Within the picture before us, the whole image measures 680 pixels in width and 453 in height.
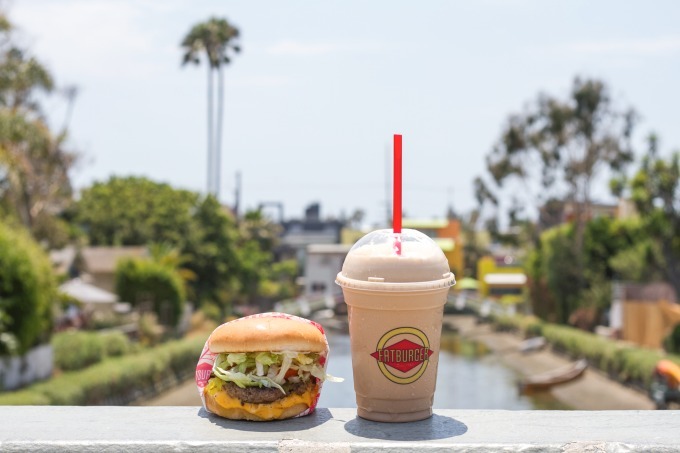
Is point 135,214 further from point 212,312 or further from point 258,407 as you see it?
point 258,407

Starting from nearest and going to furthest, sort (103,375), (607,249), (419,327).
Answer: (419,327), (103,375), (607,249)

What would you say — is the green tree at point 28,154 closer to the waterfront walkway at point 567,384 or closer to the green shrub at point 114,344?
the green shrub at point 114,344

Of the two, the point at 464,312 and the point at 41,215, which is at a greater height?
the point at 41,215

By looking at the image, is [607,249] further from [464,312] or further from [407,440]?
[407,440]

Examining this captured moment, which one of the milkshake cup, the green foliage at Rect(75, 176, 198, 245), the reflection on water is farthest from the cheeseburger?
the green foliage at Rect(75, 176, 198, 245)

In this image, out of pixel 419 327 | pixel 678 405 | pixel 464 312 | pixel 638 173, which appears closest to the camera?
pixel 419 327

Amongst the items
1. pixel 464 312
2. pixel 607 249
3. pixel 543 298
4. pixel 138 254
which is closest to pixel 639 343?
pixel 607 249

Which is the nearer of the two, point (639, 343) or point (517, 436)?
point (517, 436)

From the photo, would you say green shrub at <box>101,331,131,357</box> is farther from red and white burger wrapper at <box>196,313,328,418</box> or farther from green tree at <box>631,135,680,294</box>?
red and white burger wrapper at <box>196,313,328,418</box>
